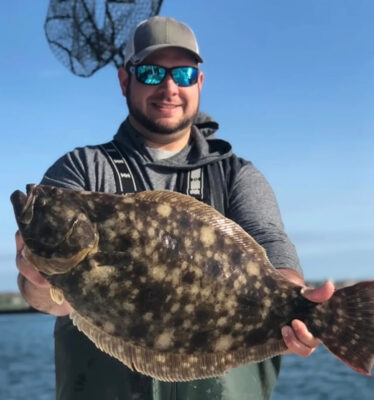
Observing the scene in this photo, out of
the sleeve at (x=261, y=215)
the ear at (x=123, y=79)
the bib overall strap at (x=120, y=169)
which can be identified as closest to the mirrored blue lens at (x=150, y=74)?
the ear at (x=123, y=79)

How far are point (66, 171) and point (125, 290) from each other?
1.55 m

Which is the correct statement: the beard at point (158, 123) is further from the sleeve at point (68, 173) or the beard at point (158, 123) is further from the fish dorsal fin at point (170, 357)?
the fish dorsal fin at point (170, 357)

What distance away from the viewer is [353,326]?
11.6ft

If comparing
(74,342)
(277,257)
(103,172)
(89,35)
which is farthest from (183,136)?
(89,35)

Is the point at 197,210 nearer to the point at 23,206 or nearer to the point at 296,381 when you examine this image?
the point at 23,206

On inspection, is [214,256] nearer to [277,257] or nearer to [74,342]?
[277,257]

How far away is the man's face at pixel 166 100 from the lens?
508 centimetres

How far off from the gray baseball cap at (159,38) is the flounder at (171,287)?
1.83m

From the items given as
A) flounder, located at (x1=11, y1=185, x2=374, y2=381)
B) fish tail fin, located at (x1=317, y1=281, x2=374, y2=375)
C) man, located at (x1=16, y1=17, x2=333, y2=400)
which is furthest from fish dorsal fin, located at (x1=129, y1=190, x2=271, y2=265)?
man, located at (x1=16, y1=17, x2=333, y2=400)

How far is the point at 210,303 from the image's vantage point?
141 inches

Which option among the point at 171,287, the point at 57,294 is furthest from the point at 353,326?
the point at 57,294

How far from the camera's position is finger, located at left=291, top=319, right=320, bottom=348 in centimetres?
357

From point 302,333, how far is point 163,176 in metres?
1.84

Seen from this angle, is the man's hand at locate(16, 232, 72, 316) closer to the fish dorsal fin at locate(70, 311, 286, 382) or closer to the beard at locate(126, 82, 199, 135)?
the fish dorsal fin at locate(70, 311, 286, 382)
